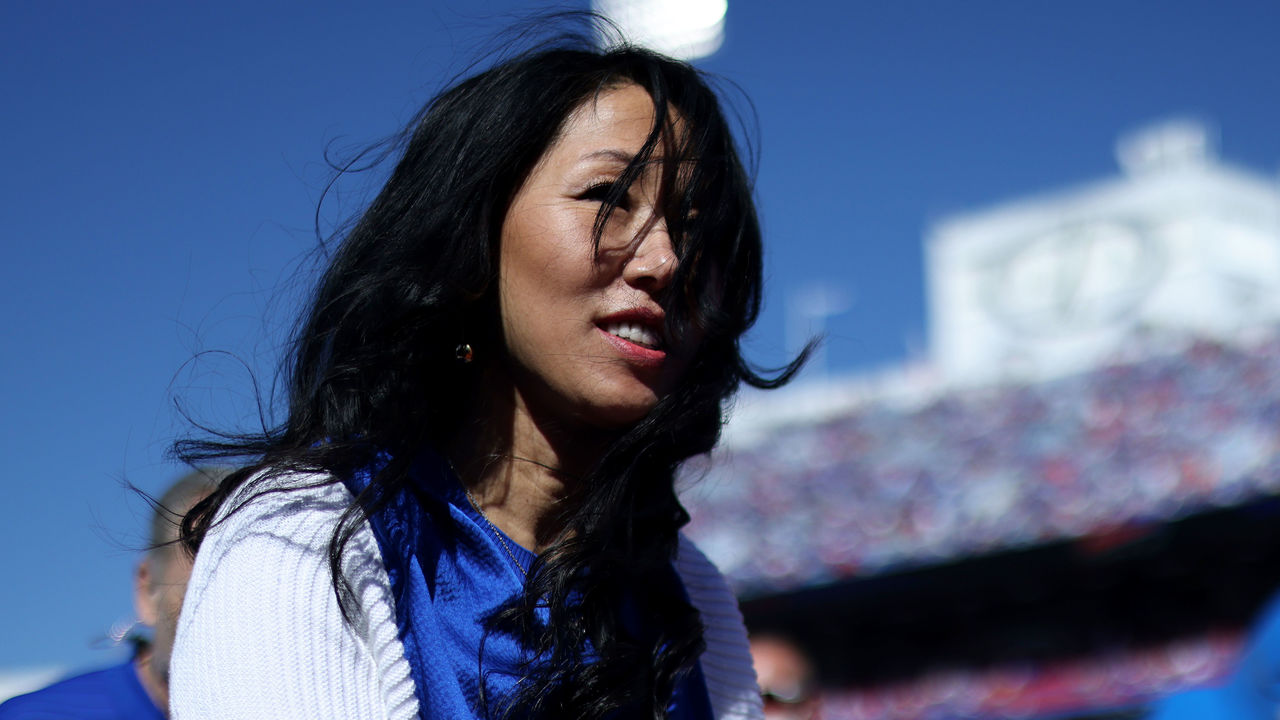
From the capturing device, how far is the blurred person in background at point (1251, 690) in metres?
2.47

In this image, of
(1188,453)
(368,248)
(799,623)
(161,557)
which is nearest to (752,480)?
(799,623)

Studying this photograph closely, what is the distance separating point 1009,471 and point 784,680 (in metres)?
10.2

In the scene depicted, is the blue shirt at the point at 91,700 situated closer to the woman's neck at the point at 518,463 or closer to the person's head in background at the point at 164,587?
the person's head in background at the point at 164,587

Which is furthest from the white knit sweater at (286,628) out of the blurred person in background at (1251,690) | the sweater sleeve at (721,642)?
the blurred person in background at (1251,690)

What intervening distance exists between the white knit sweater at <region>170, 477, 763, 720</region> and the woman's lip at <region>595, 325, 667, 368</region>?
300 millimetres

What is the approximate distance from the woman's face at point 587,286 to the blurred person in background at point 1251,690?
165 centimetres

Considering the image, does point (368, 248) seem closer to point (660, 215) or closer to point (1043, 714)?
point (660, 215)

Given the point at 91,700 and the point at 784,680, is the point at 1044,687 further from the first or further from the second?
the point at 91,700

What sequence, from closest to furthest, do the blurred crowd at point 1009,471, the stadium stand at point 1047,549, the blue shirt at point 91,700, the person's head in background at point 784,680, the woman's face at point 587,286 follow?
1. the woman's face at point 587,286
2. the blue shirt at point 91,700
3. the person's head in background at point 784,680
4. the blurred crowd at point 1009,471
5. the stadium stand at point 1047,549

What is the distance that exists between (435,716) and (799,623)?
1307 centimetres

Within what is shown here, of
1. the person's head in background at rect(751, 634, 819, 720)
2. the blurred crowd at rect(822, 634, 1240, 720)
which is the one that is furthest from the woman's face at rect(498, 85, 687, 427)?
the blurred crowd at rect(822, 634, 1240, 720)

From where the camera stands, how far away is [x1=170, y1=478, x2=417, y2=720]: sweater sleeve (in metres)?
1.00

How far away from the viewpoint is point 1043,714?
1334 centimetres

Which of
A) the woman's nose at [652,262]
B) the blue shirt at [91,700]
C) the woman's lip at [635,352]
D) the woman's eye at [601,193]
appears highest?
the woman's eye at [601,193]
